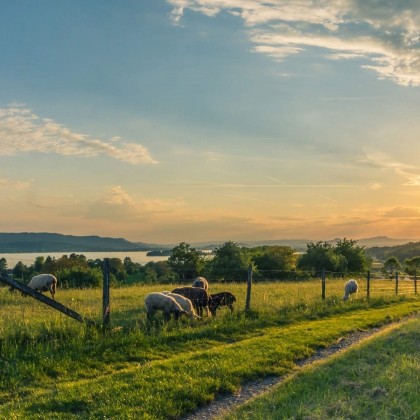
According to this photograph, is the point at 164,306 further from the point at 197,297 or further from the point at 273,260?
the point at 273,260

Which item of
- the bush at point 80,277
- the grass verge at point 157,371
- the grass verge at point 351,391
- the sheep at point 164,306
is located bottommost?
the bush at point 80,277

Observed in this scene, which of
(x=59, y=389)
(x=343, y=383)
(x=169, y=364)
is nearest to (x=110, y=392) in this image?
(x=59, y=389)

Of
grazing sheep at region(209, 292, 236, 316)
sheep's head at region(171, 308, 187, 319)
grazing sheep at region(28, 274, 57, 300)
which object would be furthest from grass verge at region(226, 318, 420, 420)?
grazing sheep at region(28, 274, 57, 300)

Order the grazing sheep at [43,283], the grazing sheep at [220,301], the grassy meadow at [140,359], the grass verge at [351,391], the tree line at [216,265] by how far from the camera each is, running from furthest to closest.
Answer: the tree line at [216,265] < the grazing sheep at [43,283] < the grazing sheep at [220,301] < the grassy meadow at [140,359] < the grass verge at [351,391]

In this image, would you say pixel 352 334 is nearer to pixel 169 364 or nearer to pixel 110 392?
A: pixel 169 364

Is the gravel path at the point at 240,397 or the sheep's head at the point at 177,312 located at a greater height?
the sheep's head at the point at 177,312

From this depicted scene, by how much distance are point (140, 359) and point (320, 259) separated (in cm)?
6040

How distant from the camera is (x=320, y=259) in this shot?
68750mm

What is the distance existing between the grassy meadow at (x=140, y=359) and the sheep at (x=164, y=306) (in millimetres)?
310

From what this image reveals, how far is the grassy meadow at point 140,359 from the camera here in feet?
25.5

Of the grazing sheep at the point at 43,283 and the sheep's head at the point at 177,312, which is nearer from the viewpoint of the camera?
the sheep's head at the point at 177,312

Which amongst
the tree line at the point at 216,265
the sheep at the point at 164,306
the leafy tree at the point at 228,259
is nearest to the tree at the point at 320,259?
the tree line at the point at 216,265

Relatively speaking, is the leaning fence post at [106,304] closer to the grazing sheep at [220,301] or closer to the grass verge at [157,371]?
the grass verge at [157,371]

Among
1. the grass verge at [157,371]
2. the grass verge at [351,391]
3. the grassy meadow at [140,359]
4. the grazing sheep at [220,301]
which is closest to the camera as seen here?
the grass verge at [351,391]
